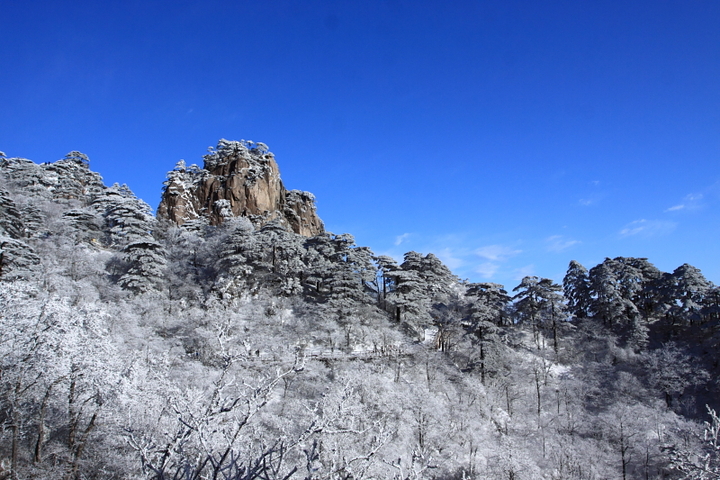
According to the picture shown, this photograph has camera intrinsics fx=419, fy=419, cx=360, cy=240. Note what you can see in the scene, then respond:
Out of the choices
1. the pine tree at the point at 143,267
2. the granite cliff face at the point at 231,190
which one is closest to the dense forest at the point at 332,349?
the pine tree at the point at 143,267

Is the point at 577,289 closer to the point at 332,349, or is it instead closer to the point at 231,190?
the point at 332,349

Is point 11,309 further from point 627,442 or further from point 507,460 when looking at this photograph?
point 627,442

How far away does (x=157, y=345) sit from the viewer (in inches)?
1287

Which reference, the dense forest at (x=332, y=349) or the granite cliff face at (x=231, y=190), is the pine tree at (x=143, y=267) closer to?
the dense forest at (x=332, y=349)

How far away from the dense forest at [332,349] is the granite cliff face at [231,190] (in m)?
3.06

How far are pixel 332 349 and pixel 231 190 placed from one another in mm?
35071

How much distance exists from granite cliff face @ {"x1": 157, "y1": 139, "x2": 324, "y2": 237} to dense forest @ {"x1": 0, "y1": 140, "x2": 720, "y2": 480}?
10.0 feet

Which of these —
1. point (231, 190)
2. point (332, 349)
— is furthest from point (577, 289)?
point (231, 190)

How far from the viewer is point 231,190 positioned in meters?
62.9

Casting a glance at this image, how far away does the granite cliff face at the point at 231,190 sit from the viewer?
61.7 metres

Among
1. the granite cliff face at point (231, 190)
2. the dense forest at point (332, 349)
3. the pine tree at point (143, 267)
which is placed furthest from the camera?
the granite cliff face at point (231, 190)

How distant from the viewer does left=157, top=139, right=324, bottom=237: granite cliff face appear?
202 ft

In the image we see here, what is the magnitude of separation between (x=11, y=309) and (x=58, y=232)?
29270mm

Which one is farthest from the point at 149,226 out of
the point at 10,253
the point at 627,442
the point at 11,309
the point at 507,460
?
the point at 627,442
